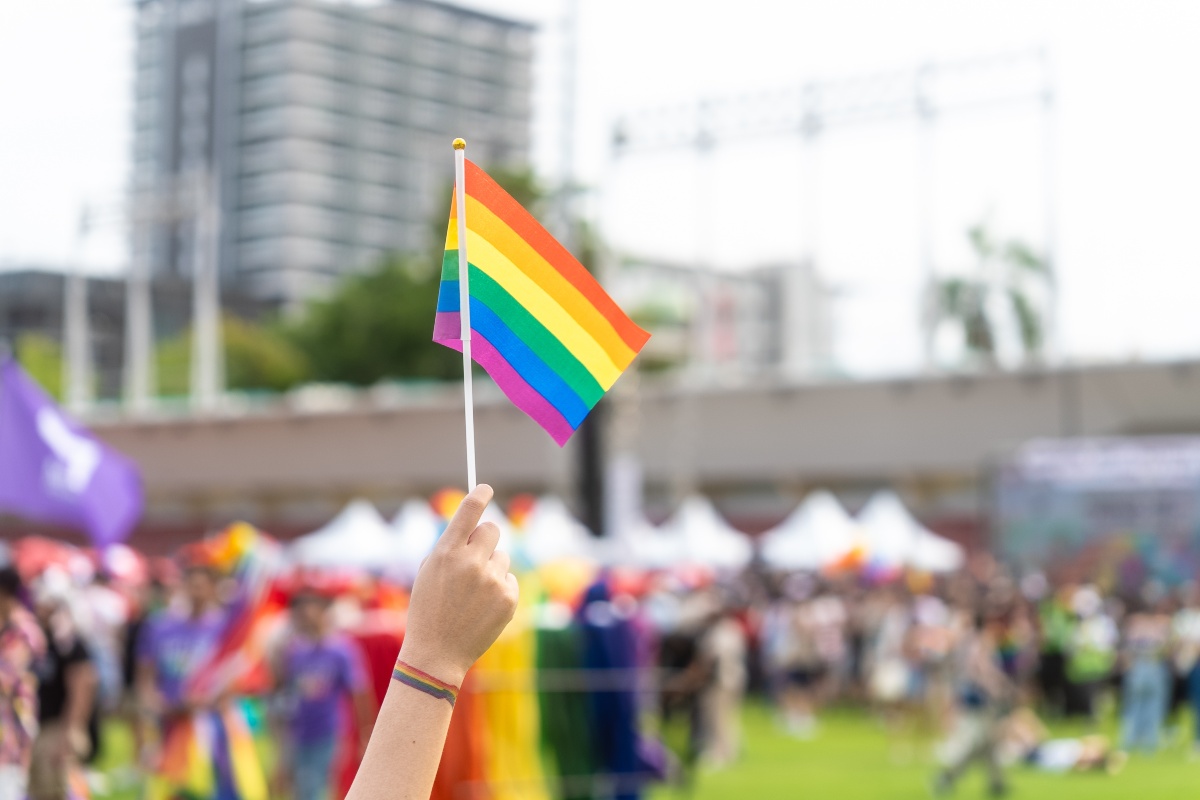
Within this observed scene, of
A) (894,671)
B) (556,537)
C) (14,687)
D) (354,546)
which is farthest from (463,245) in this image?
(354,546)

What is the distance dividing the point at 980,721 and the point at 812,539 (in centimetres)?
1574

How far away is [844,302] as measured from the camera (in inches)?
2192

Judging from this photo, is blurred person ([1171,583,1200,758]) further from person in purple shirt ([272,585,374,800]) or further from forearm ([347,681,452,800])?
forearm ([347,681,452,800])

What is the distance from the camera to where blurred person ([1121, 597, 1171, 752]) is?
18219 mm

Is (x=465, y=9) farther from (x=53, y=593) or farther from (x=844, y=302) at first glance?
(x=53, y=593)

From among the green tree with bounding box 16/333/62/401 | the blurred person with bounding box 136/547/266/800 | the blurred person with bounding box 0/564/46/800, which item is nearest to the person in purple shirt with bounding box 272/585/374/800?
the blurred person with bounding box 136/547/266/800

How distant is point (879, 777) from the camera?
634 inches

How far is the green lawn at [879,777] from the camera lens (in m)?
14.7

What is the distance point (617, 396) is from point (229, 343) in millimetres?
53782

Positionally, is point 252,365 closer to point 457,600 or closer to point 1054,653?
point 1054,653

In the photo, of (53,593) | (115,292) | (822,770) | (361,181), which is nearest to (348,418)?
(822,770)

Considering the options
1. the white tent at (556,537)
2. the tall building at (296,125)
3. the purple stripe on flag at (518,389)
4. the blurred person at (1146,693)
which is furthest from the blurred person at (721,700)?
the tall building at (296,125)

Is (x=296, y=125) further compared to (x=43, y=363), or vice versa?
(x=296, y=125)

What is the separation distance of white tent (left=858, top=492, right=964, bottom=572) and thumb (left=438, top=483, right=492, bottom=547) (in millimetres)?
27233
